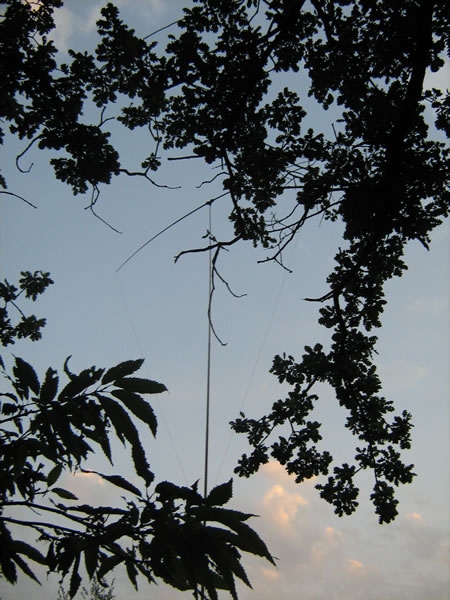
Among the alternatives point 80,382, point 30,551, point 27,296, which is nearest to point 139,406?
point 80,382

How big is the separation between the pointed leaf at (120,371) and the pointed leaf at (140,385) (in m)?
0.02

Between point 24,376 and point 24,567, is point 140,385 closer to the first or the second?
point 24,376

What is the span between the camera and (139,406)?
178 centimetres

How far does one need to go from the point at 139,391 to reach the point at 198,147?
13.0ft

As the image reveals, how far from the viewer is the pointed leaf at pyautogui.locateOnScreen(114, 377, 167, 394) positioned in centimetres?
180

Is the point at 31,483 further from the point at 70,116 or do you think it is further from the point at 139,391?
the point at 70,116

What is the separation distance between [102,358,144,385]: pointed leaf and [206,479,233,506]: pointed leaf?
556 mm

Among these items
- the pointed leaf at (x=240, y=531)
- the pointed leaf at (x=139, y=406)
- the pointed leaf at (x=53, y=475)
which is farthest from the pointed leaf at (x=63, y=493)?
the pointed leaf at (x=240, y=531)

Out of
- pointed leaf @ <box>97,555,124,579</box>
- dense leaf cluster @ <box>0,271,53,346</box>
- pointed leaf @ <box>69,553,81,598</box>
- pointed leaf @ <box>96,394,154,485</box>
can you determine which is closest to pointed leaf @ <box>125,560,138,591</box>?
pointed leaf @ <box>97,555,124,579</box>

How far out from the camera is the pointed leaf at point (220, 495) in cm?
163

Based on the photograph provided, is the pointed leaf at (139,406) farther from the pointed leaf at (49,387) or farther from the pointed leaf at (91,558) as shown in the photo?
the pointed leaf at (91,558)

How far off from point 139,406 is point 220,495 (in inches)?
17.5

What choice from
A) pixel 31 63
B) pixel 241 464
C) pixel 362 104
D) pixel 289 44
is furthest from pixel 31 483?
pixel 289 44

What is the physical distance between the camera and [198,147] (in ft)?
17.0
